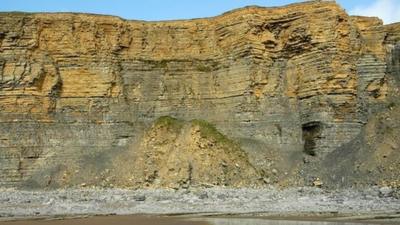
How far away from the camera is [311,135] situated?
1729 inches

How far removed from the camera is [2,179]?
43094 millimetres

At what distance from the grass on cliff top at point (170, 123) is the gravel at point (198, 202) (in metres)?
7.95

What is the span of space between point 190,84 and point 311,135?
10143 millimetres

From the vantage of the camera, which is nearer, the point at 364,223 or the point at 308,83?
the point at 364,223

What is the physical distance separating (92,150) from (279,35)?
1544 cm

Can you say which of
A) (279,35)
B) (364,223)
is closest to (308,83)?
(279,35)

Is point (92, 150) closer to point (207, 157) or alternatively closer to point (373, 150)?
point (207, 157)

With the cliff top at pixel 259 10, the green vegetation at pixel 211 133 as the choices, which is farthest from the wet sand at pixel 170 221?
the cliff top at pixel 259 10

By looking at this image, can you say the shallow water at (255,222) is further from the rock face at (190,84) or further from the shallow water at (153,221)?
the rock face at (190,84)

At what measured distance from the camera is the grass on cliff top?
148 feet

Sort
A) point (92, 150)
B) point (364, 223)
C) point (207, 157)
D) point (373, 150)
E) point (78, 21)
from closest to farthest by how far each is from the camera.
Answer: point (364, 223)
point (373, 150)
point (207, 157)
point (92, 150)
point (78, 21)

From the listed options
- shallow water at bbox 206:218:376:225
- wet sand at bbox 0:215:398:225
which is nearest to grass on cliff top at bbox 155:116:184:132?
wet sand at bbox 0:215:398:225

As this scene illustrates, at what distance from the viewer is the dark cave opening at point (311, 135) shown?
43312 millimetres

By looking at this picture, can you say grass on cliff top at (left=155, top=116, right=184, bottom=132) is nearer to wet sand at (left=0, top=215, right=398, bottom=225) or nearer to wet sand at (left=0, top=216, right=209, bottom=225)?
wet sand at (left=0, top=215, right=398, bottom=225)
